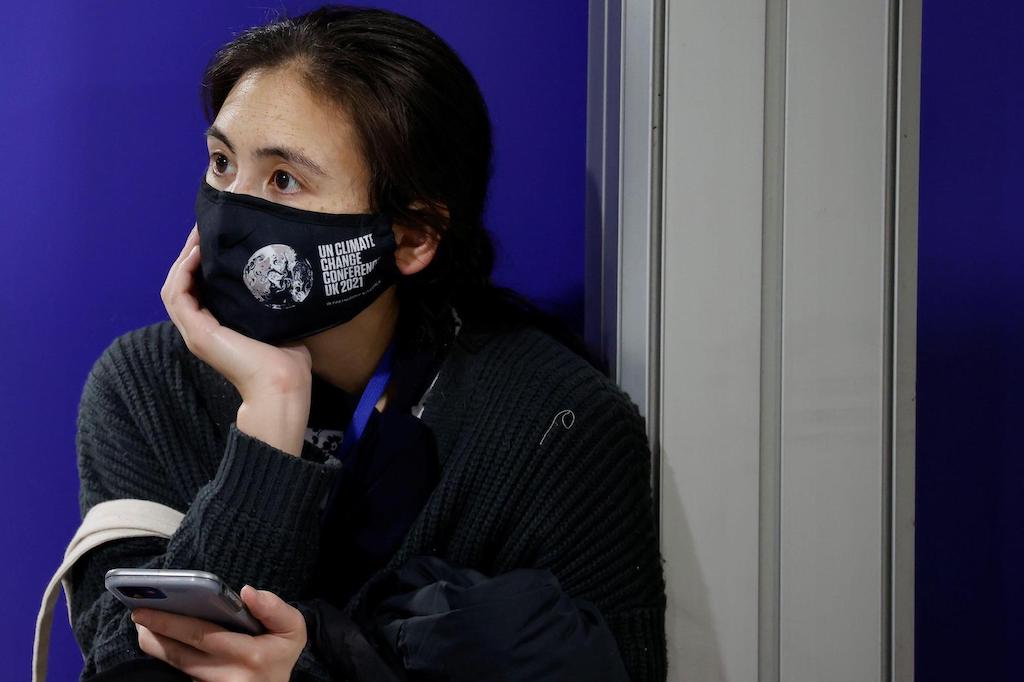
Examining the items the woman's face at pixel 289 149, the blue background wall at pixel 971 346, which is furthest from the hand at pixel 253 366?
the blue background wall at pixel 971 346

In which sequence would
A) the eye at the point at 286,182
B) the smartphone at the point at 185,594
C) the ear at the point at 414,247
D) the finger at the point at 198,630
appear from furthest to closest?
the ear at the point at 414,247
the eye at the point at 286,182
the finger at the point at 198,630
the smartphone at the point at 185,594

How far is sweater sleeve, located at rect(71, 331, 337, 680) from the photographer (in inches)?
45.9

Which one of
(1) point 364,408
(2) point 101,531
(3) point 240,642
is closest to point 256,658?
(3) point 240,642

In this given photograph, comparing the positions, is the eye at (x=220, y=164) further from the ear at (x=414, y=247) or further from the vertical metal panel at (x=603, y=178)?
the vertical metal panel at (x=603, y=178)

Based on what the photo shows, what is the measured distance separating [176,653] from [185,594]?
170mm

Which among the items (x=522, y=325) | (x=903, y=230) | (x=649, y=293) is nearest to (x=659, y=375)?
(x=649, y=293)

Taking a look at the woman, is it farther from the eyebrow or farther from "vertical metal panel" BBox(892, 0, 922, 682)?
"vertical metal panel" BBox(892, 0, 922, 682)

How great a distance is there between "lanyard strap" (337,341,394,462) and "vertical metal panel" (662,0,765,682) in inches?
15.2

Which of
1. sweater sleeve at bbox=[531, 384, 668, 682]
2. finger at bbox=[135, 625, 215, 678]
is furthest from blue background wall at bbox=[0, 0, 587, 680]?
finger at bbox=[135, 625, 215, 678]

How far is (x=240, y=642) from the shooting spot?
41.3 inches

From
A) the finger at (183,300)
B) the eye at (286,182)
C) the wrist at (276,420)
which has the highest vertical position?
the eye at (286,182)

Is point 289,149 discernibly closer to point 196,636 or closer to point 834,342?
point 196,636

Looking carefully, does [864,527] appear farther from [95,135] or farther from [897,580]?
[95,135]

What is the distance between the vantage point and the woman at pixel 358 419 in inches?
46.1
